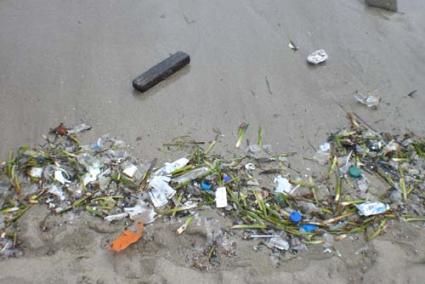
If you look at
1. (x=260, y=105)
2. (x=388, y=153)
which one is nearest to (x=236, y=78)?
Answer: (x=260, y=105)

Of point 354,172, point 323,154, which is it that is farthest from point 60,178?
point 354,172

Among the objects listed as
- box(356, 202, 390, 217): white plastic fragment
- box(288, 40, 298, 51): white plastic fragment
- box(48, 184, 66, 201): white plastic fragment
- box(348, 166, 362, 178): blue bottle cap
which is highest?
box(48, 184, 66, 201): white plastic fragment

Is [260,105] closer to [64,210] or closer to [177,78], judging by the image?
[177,78]

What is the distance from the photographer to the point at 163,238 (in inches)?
93.7

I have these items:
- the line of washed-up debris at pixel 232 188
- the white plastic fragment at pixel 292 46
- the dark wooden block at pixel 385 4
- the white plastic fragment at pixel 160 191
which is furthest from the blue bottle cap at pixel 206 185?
the dark wooden block at pixel 385 4

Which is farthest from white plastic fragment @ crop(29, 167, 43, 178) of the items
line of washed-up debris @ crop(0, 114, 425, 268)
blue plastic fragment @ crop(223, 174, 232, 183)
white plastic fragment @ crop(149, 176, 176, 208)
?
blue plastic fragment @ crop(223, 174, 232, 183)

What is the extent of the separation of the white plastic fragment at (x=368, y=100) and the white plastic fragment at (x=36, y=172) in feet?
7.53

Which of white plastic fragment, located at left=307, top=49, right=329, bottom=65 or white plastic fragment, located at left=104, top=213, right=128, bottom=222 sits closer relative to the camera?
white plastic fragment, located at left=104, top=213, right=128, bottom=222

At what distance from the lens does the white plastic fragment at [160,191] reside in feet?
8.30

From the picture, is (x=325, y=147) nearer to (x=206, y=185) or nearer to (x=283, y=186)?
(x=283, y=186)

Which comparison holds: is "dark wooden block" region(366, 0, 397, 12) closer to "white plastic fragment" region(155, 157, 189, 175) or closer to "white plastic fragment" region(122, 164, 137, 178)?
"white plastic fragment" region(155, 157, 189, 175)

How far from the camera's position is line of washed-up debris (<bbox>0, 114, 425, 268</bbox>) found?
2.46 meters

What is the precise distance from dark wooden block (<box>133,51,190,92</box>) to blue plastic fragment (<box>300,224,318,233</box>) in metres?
1.48

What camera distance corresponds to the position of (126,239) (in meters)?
2.31
